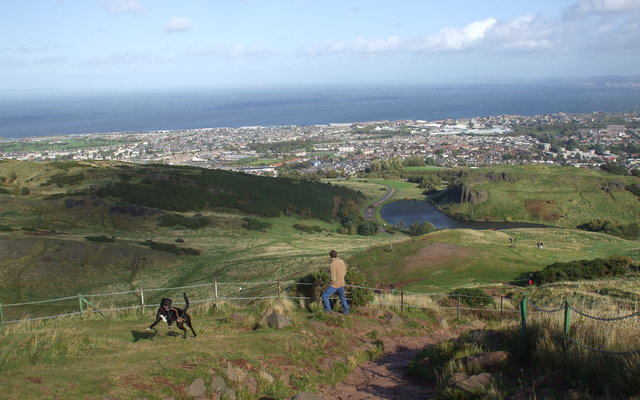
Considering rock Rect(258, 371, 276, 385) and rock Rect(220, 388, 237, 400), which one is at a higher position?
rock Rect(220, 388, 237, 400)

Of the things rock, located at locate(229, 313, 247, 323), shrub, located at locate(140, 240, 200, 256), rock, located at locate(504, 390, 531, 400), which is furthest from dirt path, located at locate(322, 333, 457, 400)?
shrub, located at locate(140, 240, 200, 256)

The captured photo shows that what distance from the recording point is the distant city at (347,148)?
5285 inches

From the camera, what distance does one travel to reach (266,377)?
9305 mm

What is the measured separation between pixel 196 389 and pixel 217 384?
1.45 feet

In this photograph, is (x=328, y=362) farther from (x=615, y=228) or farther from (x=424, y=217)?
(x=424, y=217)

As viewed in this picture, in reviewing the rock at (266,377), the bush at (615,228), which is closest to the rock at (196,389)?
the rock at (266,377)

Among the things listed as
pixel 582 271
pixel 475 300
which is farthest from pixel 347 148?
pixel 475 300

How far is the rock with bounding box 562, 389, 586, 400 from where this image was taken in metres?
6.70

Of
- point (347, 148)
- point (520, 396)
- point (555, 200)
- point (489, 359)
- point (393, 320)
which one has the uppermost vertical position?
point (520, 396)

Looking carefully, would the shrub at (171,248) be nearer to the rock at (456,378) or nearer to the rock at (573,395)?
the rock at (456,378)

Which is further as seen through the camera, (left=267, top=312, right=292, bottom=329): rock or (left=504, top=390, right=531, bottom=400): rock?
(left=267, top=312, right=292, bottom=329): rock

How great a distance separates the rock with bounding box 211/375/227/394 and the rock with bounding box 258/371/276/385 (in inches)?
33.1

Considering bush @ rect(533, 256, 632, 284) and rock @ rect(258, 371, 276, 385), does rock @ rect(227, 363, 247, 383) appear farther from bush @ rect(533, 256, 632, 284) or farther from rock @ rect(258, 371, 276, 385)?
bush @ rect(533, 256, 632, 284)

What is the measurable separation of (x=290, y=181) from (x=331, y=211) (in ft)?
40.6
